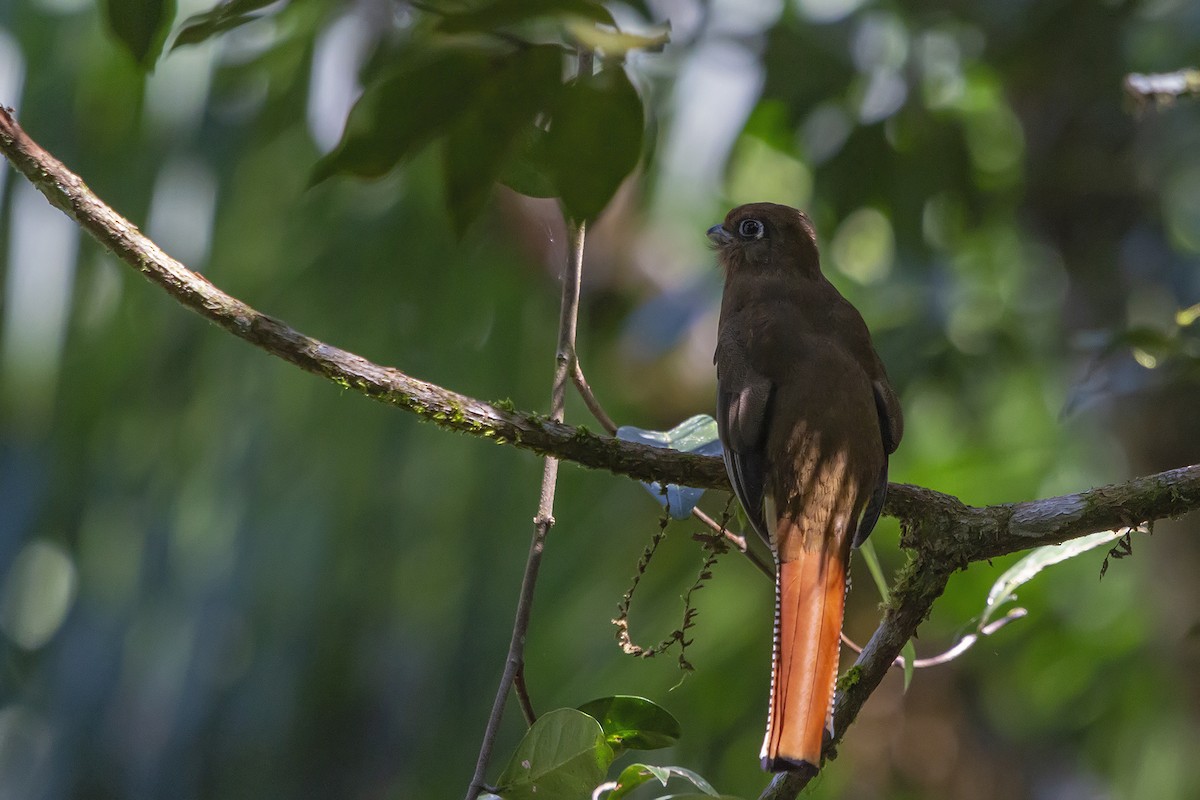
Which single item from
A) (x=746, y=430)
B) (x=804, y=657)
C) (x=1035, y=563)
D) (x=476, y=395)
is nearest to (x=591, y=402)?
(x=746, y=430)

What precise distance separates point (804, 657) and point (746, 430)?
1.73 ft

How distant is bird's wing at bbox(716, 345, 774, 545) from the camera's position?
2334mm

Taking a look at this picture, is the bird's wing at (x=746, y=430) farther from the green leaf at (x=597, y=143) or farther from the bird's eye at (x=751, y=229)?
the green leaf at (x=597, y=143)

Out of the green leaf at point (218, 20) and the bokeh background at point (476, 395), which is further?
the bokeh background at point (476, 395)

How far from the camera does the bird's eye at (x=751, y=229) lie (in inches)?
126

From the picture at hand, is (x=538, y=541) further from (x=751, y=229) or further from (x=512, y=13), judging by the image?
(x=751, y=229)

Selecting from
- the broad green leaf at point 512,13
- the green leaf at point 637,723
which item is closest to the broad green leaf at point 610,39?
the broad green leaf at point 512,13

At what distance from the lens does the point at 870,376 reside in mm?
2633

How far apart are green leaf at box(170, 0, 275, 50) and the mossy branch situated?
2.45 ft

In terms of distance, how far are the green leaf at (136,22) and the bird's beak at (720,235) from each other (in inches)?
89.5

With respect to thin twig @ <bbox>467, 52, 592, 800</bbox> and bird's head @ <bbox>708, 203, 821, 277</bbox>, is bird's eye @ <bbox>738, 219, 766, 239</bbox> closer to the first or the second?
bird's head @ <bbox>708, 203, 821, 277</bbox>

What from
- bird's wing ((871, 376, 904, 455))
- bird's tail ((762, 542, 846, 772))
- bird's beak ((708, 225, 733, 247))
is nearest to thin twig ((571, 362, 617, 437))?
bird's tail ((762, 542, 846, 772))

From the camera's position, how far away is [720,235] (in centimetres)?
327

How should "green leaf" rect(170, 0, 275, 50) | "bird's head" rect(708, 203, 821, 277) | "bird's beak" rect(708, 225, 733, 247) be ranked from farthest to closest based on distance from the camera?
"bird's beak" rect(708, 225, 733, 247)
"bird's head" rect(708, 203, 821, 277)
"green leaf" rect(170, 0, 275, 50)
